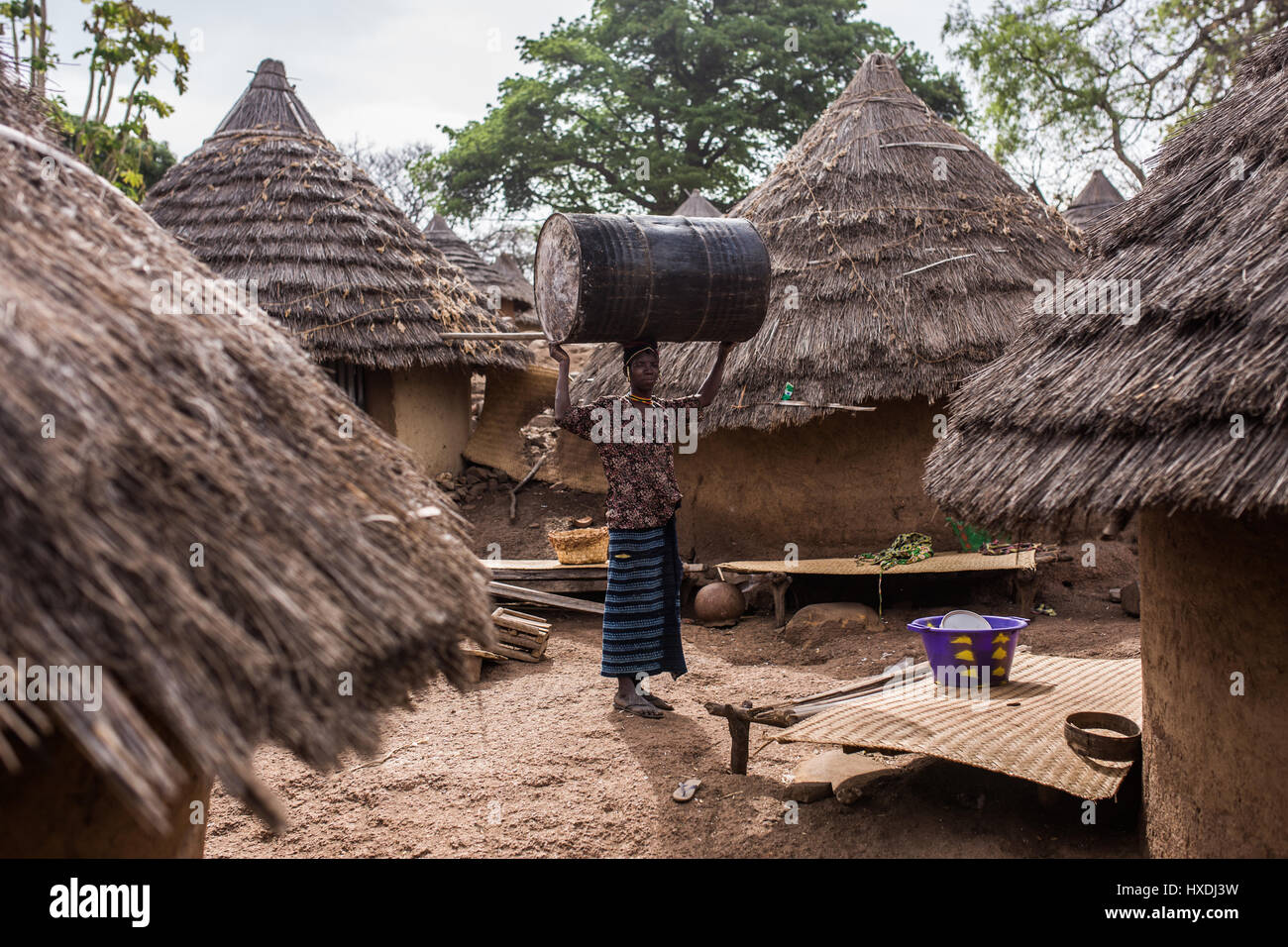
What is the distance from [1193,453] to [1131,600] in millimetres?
4847

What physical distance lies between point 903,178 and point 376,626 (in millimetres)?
7640

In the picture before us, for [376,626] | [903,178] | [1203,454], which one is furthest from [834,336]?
[376,626]

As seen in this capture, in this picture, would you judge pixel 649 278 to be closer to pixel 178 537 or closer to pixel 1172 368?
pixel 1172 368

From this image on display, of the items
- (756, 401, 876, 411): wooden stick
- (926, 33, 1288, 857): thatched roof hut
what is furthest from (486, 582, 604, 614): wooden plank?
(926, 33, 1288, 857): thatched roof hut


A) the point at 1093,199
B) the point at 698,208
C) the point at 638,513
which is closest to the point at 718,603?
the point at 638,513

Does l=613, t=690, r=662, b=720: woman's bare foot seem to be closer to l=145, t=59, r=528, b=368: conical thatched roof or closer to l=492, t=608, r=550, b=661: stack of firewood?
l=492, t=608, r=550, b=661: stack of firewood

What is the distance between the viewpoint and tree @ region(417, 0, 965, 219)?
2111 cm

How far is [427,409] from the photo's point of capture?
396 inches

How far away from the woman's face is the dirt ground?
1.65m

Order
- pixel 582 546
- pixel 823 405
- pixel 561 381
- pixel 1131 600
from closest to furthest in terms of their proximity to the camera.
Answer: pixel 561 381, pixel 1131 600, pixel 823 405, pixel 582 546

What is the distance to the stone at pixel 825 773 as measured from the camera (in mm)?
3869

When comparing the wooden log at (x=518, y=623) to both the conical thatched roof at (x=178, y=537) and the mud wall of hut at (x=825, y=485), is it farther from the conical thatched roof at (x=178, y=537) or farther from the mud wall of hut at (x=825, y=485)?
the conical thatched roof at (x=178, y=537)

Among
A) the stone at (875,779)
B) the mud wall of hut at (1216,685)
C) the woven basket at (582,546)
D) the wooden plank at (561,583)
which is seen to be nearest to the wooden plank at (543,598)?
the wooden plank at (561,583)
